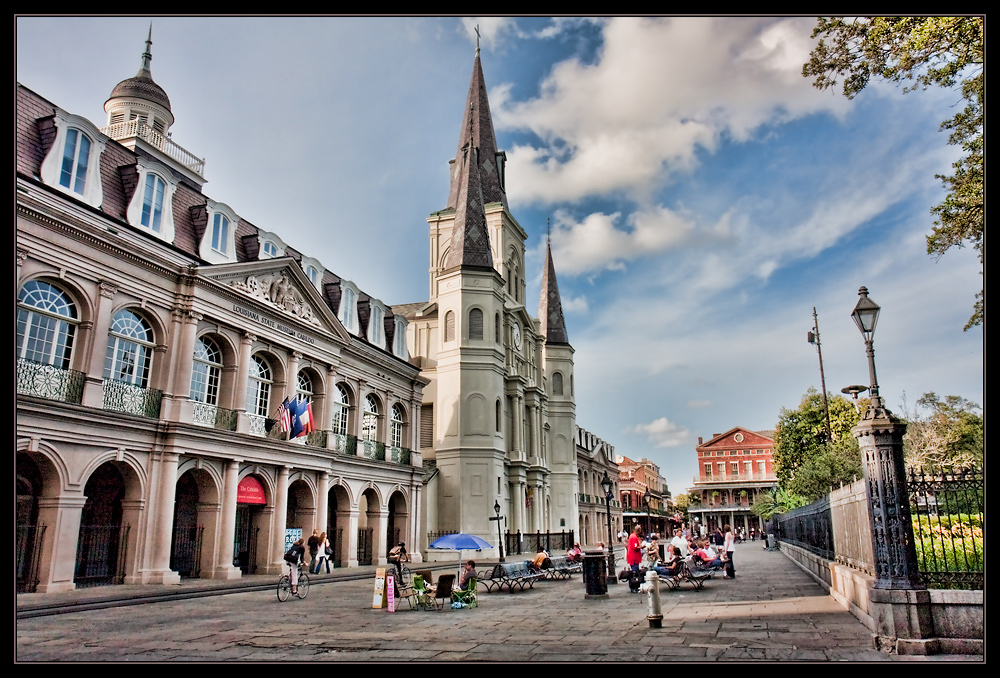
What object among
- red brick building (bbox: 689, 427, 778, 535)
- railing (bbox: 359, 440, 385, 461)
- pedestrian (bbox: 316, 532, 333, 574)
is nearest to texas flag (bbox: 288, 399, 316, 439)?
pedestrian (bbox: 316, 532, 333, 574)

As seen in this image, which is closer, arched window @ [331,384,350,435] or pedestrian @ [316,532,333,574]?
pedestrian @ [316,532,333,574]

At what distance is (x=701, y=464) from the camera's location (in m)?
119

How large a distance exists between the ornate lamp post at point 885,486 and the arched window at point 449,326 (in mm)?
33002

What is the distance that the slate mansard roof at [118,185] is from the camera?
18797 millimetres

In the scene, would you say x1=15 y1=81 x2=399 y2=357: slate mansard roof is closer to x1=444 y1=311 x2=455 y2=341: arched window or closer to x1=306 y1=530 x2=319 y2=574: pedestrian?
x1=306 y1=530 x2=319 y2=574: pedestrian

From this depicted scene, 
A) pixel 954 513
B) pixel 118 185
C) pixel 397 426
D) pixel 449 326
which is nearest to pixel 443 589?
pixel 954 513

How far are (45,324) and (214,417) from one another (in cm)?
652

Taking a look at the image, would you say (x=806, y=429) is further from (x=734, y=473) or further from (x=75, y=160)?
(x=734, y=473)

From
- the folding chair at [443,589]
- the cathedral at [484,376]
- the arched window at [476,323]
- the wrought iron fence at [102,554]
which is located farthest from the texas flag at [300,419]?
the arched window at [476,323]

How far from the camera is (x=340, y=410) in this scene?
106 feet

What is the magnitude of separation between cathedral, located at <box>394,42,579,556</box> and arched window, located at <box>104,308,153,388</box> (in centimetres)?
2108

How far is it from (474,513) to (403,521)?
4830mm

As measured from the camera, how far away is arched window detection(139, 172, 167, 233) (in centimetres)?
2223

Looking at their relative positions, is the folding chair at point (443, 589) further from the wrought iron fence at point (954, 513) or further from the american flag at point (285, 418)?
the american flag at point (285, 418)
